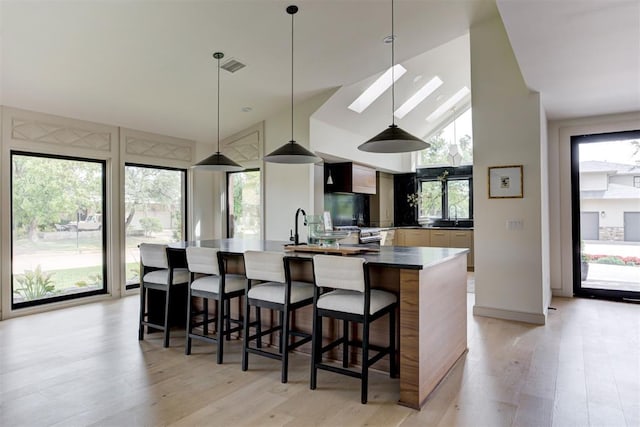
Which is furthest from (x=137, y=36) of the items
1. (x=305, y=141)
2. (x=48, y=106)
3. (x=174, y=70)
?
(x=305, y=141)

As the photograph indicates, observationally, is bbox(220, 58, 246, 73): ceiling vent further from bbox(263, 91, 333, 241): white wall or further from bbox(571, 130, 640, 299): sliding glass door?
bbox(571, 130, 640, 299): sliding glass door

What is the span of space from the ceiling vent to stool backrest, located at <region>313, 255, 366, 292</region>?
2972mm

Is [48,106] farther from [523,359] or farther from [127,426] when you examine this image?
[523,359]

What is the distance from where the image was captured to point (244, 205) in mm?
6648

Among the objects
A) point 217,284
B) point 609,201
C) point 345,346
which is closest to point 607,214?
point 609,201

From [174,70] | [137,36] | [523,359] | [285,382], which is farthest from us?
[174,70]

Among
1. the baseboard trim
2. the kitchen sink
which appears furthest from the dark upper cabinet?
the baseboard trim

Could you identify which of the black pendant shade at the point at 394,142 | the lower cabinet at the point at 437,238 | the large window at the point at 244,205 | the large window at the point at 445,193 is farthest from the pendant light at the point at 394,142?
the large window at the point at 445,193

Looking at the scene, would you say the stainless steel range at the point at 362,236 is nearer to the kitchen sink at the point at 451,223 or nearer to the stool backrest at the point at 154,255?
the kitchen sink at the point at 451,223

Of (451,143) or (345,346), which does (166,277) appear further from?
(451,143)

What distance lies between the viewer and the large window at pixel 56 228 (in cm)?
466

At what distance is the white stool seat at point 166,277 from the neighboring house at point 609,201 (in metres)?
5.33

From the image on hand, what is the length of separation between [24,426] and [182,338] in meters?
1.62

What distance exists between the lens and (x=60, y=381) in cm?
278
